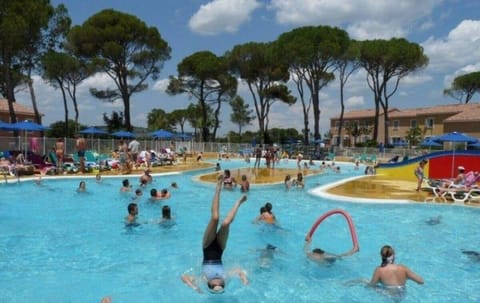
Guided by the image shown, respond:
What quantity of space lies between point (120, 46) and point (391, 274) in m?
35.3

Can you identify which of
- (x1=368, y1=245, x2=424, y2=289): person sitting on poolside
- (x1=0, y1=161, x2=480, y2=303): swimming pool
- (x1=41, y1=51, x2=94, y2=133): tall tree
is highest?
(x1=41, y1=51, x2=94, y2=133): tall tree

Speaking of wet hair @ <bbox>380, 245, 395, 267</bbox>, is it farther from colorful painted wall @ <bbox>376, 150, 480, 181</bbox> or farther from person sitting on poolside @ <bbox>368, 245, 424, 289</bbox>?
colorful painted wall @ <bbox>376, 150, 480, 181</bbox>

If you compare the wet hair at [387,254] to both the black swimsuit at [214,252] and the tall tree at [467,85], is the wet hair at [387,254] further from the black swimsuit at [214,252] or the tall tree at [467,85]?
the tall tree at [467,85]

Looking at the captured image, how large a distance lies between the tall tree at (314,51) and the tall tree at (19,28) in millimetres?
21815

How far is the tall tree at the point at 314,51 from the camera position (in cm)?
4000

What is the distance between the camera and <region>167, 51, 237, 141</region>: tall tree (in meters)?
47.0

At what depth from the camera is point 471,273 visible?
7.41m

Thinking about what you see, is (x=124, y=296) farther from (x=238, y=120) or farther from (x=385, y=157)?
(x=238, y=120)

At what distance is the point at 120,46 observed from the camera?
121 feet

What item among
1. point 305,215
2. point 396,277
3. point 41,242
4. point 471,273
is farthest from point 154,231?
point 471,273

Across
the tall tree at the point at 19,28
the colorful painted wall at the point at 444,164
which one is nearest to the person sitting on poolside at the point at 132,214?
the colorful painted wall at the point at 444,164

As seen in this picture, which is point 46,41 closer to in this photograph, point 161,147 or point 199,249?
point 161,147

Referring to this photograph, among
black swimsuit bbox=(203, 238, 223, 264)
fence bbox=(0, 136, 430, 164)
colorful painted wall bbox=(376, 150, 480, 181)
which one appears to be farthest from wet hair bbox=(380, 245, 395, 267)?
fence bbox=(0, 136, 430, 164)

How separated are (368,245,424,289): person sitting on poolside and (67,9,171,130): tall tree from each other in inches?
1360
